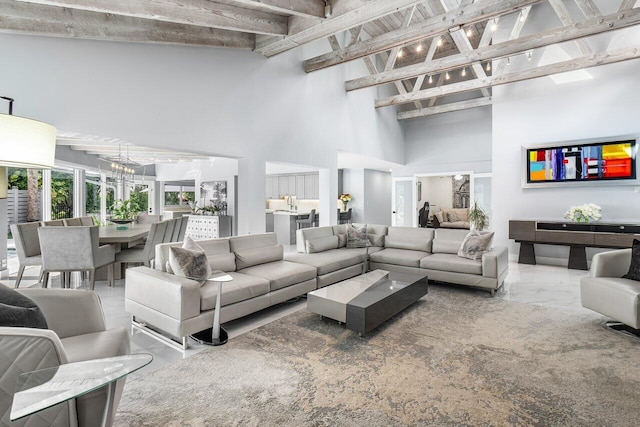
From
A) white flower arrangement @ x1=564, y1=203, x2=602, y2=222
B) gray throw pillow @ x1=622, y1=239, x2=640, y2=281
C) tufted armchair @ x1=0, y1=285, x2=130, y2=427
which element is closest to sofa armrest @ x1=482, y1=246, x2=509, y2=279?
gray throw pillow @ x1=622, y1=239, x2=640, y2=281

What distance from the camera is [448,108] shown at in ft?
28.3

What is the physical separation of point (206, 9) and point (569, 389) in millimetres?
4932

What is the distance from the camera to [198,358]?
2561mm

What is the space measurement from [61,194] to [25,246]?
14.7 ft

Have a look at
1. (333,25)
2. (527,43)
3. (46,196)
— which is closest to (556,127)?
(527,43)

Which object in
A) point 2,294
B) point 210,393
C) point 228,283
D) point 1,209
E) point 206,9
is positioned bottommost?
point 210,393

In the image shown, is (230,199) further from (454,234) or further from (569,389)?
(569,389)

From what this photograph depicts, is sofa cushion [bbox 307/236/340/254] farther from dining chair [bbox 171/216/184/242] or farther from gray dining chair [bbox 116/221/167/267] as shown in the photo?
dining chair [bbox 171/216/184/242]

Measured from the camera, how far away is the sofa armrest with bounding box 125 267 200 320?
269cm

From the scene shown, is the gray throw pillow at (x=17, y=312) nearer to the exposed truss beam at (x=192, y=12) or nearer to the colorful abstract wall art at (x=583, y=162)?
the exposed truss beam at (x=192, y=12)

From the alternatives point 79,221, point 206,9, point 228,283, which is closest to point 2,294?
point 228,283

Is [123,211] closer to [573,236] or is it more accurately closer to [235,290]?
[235,290]

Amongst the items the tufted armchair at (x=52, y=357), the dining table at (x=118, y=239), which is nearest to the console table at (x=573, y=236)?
the dining table at (x=118, y=239)

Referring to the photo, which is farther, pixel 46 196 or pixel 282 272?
pixel 46 196
